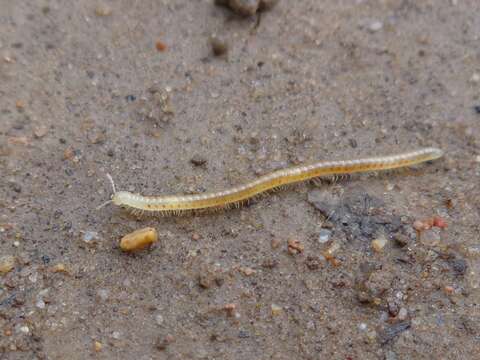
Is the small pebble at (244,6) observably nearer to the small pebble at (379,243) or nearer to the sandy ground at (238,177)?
the sandy ground at (238,177)

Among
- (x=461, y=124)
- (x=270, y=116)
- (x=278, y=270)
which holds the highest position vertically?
(x=461, y=124)

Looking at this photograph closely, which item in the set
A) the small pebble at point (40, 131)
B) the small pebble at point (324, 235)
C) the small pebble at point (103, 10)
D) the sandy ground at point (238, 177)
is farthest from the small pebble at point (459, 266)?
the small pebble at point (103, 10)

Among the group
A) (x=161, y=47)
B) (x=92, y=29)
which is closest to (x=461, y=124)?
(x=161, y=47)

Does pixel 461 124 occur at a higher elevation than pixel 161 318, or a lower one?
higher

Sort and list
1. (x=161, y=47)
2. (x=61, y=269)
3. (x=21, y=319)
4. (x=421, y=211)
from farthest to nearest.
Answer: (x=161, y=47)
(x=421, y=211)
(x=61, y=269)
(x=21, y=319)

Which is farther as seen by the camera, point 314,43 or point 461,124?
point 314,43

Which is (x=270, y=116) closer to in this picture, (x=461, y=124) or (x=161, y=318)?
(x=461, y=124)
